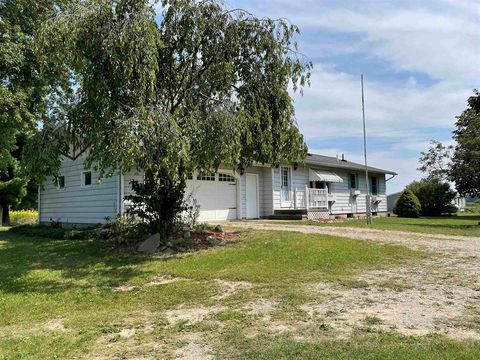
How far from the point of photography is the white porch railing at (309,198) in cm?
2134

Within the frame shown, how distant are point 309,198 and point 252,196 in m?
3.30

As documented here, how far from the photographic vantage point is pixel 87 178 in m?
17.1

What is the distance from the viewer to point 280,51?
1055cm

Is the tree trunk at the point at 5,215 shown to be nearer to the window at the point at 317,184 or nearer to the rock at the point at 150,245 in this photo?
the window at the point at 317,184

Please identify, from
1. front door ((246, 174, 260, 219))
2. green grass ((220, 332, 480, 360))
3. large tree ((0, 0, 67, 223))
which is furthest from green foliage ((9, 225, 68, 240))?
green grass ((220, 332, 480, 360))

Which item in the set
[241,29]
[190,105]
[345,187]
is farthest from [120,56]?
[345,187]

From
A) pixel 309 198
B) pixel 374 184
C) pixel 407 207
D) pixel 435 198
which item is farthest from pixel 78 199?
pixel 435 198

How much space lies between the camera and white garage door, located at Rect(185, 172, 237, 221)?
17.1 m

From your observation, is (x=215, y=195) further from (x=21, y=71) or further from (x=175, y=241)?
(x=21, y=71)

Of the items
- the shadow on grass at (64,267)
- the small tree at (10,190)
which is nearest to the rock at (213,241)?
the shadow on grass at (64,267)

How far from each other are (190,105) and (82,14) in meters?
2.88

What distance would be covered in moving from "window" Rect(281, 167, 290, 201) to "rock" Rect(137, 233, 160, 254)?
11.0 m

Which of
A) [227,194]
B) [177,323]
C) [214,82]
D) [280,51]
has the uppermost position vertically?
[280,51]

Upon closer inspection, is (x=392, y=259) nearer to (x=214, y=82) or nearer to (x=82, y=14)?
(x=214, y=82)
